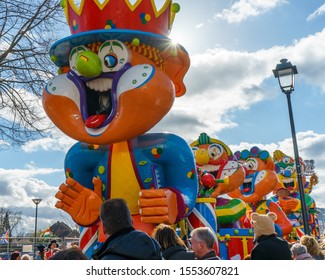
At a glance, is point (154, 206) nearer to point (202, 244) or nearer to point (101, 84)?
point (202, 244)

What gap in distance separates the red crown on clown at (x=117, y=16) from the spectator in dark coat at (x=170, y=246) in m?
2.73

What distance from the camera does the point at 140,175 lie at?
476 centimetres

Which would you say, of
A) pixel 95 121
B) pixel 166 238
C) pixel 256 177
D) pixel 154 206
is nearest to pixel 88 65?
pixel 95 121

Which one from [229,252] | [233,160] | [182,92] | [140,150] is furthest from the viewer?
[233,160]

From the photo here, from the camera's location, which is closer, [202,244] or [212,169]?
[202,244]

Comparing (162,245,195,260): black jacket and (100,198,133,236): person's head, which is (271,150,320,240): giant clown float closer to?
(162,245,195,260): black jacket

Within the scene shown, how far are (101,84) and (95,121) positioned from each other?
524 mm

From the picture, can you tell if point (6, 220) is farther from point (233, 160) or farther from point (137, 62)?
point (137, 62)

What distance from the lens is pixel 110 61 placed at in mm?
4723

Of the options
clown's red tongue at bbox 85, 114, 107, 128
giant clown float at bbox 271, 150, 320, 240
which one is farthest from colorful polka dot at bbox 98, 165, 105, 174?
giant clown float at bbox 271, 150, 320, 240

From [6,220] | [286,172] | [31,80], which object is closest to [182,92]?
[31,80]

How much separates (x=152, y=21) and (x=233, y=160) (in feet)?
21.8

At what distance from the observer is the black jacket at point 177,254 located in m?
2.99

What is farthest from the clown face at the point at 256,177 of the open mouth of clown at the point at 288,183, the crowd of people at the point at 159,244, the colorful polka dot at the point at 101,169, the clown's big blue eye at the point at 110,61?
the clown's big blue eye at the point at 110,61
